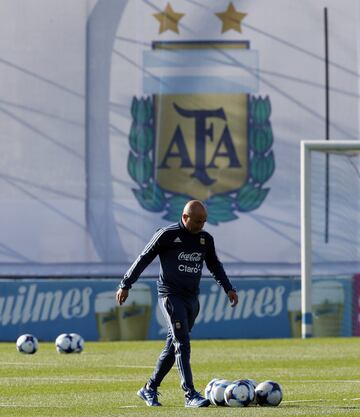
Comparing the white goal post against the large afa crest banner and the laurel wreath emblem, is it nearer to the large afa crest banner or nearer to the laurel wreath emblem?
the large afa crest banner

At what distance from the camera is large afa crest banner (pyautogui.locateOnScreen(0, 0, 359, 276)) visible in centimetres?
3359

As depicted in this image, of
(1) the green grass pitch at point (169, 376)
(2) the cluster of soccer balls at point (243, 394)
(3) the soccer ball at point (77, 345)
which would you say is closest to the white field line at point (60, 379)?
(1) the green grass pitch at point (169, 376)

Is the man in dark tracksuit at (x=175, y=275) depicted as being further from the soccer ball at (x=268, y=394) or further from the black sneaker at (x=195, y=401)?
the soccer ball at (x=268, y=394)

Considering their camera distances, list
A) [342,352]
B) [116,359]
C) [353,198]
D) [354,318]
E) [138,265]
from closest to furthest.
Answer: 1. [138,265]
2. [116,359]
3. [342,352]
4. [354,318]
5. [353,198]

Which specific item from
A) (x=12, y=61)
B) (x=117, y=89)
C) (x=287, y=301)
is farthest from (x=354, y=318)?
(x=12, y=61)

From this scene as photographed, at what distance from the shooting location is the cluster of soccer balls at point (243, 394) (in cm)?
1284

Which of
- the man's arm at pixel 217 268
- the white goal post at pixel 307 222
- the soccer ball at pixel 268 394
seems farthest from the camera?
the white goal post at pixel 307 222

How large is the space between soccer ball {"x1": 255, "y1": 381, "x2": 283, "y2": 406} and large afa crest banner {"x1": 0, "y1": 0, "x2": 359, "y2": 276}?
20.3 m

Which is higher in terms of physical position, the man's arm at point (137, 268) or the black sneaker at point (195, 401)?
the man's arm at point (137, 268)

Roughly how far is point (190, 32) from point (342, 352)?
504 inches

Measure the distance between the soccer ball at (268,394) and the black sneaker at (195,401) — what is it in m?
0.47

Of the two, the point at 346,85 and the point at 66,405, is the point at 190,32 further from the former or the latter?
the point at 66,405

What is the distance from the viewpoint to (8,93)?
33.8 metres

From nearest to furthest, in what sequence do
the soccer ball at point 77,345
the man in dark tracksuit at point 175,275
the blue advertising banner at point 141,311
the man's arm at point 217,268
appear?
the man in dark tracksuit at point 175,275, the man's arm at point 217,268, the soccer ball at point 77,345, the blue advertising banner at point 141,311
